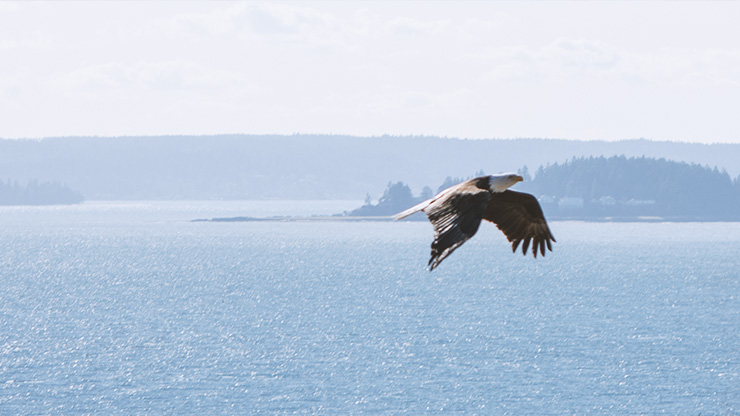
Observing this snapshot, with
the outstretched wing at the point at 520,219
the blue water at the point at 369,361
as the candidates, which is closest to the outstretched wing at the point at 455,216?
the outstretched wing at the point at 520,219

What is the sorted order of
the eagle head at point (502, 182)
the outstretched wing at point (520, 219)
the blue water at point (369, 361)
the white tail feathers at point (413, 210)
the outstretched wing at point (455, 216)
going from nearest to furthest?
the outstretched wing at point (455, 216) → the white tail feathers at point (413, 210) → the eagle head at point (502, 182) → the outstretched wing at point (520, 219) → the blue water at point (369, 361)

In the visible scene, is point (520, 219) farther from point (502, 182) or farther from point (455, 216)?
point (455, 216)

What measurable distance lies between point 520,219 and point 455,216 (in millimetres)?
3516

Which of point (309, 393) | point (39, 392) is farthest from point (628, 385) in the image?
point (39, 392)

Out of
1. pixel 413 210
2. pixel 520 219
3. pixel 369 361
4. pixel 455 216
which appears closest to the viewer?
pixel 455 216

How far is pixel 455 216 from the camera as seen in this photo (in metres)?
7.66

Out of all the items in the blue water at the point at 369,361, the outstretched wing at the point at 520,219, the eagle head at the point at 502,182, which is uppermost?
the eagle head at the point at 502,182

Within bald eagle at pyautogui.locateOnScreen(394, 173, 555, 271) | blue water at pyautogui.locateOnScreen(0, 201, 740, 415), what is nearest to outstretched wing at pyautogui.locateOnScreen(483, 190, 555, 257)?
bald eagle at pyautogui.locateOnScreen(394, 173, 555, 271)

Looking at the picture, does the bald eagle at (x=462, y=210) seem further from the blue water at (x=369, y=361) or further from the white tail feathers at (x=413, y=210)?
the blue water at (x=369, y=361)

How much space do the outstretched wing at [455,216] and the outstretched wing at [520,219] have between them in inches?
102

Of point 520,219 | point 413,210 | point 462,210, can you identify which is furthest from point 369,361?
point 462,210

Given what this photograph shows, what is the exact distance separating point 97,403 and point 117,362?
22.1 m

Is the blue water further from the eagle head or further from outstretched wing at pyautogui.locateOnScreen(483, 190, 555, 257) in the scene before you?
the eagle head

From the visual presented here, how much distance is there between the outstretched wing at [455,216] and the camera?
7312 millimetres
